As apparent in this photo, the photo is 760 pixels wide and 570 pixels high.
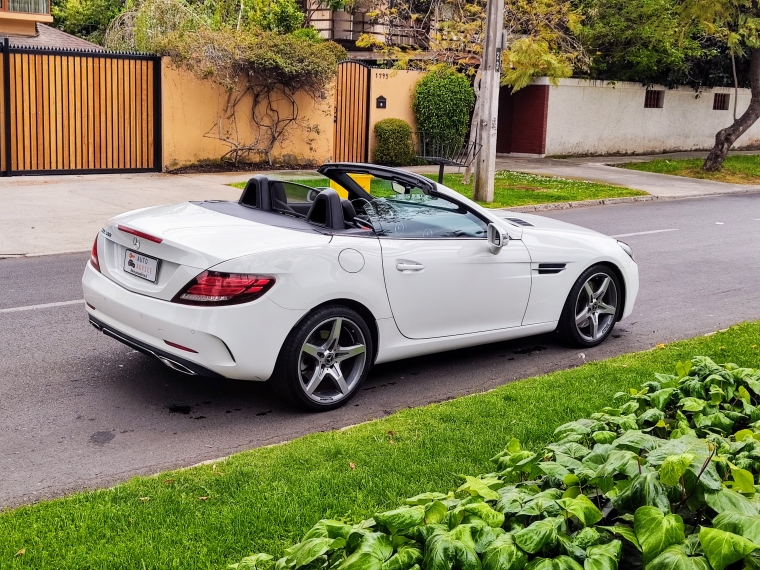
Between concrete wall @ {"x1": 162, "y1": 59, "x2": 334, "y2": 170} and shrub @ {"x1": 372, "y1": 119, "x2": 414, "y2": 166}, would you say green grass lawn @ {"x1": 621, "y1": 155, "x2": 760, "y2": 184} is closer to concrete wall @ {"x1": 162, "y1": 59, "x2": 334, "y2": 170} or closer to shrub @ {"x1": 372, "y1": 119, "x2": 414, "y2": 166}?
shrub @ {"x1": 372, "y1": 119, "x2": 414, "y2": 166}

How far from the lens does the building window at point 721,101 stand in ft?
106

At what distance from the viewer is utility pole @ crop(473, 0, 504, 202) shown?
55.0 ft

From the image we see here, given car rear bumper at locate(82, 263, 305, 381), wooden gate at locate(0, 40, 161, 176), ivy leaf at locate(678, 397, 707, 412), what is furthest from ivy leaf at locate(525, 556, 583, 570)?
wooden gate at locate(0, 40, 161, 176)

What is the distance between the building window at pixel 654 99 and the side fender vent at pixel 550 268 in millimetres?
24458

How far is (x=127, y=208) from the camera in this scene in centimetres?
1508

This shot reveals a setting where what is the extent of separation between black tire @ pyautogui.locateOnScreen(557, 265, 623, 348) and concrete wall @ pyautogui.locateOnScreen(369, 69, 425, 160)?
52.4 ft

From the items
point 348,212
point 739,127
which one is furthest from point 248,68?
point 348,212

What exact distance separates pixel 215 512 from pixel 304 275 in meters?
1.92

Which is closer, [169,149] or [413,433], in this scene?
[413,433]

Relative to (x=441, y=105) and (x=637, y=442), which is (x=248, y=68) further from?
(x=637, y=442)

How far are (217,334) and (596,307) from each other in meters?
3.61


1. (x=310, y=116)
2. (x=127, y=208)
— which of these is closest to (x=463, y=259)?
(x=127, y=208)

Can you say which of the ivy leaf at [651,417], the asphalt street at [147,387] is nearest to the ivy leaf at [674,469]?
the ivy leaf at [651,417]

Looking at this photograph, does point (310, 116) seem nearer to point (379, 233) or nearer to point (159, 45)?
point (159, 45)
